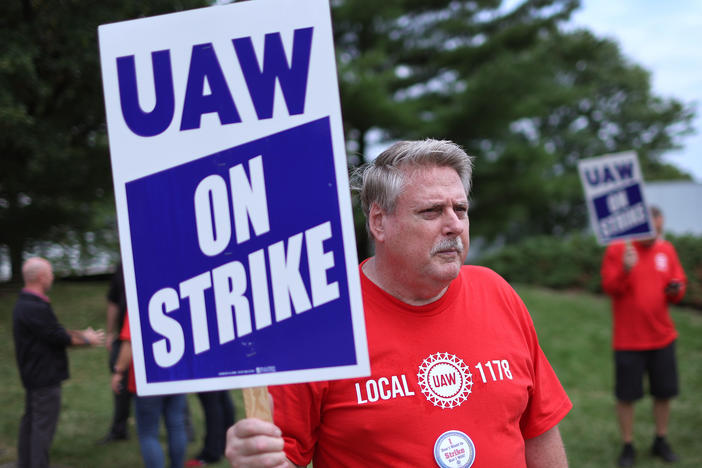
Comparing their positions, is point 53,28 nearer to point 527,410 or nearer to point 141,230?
point 141,230

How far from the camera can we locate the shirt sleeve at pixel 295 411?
1.66 meters

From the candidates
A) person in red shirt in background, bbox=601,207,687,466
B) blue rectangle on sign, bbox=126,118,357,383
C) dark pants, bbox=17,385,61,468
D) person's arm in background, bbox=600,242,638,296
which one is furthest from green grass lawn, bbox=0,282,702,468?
blue rectangle on sign, bbox=126,118,357,383

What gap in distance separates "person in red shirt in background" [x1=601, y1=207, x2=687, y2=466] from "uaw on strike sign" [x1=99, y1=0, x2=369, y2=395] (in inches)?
167

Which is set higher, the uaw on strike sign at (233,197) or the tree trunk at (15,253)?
the tree trunk at (15,253)

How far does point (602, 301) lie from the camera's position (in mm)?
13266

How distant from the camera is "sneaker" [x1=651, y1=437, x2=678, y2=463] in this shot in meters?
5.20

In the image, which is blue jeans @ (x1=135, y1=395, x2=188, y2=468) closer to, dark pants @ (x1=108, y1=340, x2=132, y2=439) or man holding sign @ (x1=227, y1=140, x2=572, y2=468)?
dark pants @ (x1=108, y1=340, x2=132, y2=439)

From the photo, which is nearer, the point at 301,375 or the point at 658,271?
the point at 301,375

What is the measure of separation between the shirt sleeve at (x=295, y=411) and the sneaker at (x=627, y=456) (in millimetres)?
4368

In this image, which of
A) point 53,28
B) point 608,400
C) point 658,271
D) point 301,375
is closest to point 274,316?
point 301,375

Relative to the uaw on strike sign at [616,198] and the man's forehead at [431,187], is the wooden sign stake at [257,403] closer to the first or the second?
the man's forehead at [431,187]

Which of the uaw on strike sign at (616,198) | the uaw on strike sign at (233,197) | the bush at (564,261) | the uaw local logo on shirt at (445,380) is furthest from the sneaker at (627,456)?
the bush at (564,261)

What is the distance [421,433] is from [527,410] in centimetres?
43

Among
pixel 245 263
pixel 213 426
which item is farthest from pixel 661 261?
pixel 245 263
